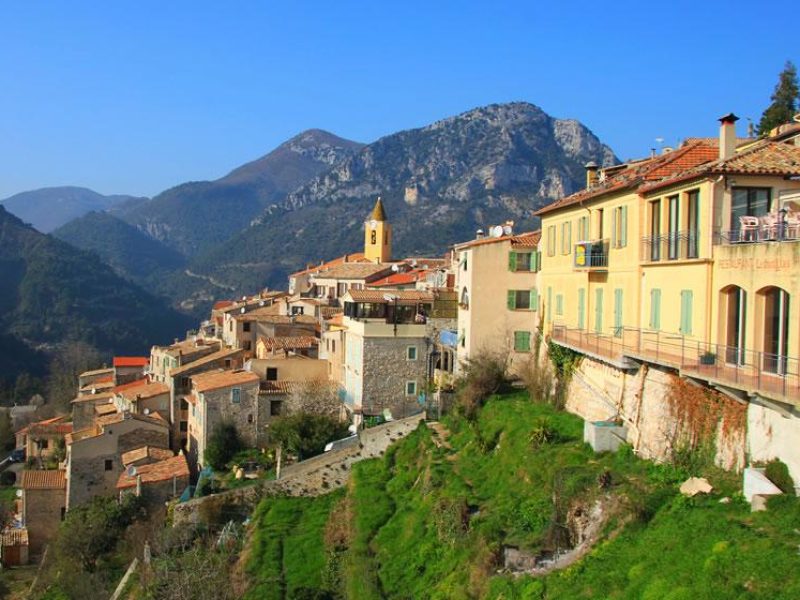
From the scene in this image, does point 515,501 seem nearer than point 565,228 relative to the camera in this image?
Yes

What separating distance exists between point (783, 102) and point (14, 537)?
157ft

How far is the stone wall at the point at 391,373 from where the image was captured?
3709 centimetres

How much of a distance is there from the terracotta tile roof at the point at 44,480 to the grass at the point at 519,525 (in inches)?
797

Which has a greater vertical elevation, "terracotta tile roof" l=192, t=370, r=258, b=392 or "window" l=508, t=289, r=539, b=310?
"window" l=508, t=289, r=539, b=310

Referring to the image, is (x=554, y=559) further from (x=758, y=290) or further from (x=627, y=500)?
(x=758, y=290)

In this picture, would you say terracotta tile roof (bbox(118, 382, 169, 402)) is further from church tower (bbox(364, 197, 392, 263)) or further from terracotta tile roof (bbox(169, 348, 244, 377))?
church tower (bbox(364, 197, 392, 263))

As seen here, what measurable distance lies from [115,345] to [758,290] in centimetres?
14106

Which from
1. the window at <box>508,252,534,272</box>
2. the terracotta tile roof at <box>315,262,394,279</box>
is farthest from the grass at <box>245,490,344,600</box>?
the terracotta tile roof at <box>315,262,394,279</box>

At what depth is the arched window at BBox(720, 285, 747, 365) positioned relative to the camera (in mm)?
16422

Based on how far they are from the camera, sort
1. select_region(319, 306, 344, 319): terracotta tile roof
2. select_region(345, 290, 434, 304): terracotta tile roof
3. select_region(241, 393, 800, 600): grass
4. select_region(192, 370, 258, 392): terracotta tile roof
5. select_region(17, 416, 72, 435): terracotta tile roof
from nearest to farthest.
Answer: select_region(241, 393, 800, 600): grass → select_region(345, 290, 434, 304): terracotta tile roof → select_region(192, 370, 258, 392): terracotta tile roof → select_region(319, 306, 344, 319): terracotta tile roof → select_region(17, 416, 72, 435): terracotta tile roof

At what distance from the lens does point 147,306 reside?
6836 inches

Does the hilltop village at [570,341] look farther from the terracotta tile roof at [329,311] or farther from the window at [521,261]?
the terracotta tile roof at [329,311]

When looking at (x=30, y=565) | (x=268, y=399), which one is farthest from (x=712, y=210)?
(x=30, y=565)

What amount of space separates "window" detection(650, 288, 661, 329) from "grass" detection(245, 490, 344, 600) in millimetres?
13057
